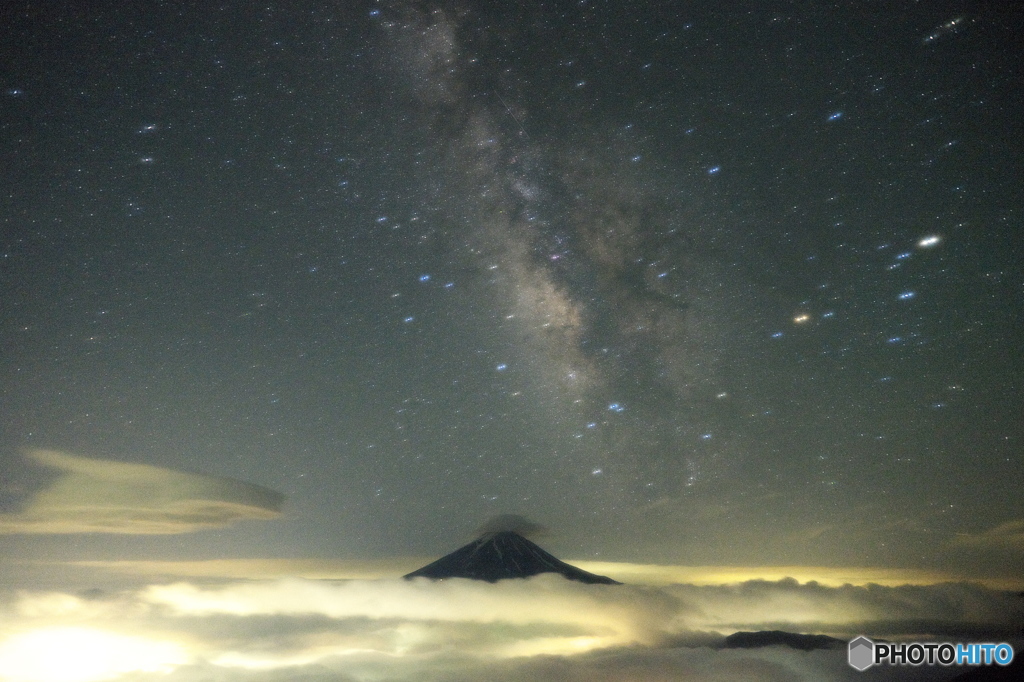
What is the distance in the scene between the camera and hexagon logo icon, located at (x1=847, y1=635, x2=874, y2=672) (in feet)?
93.0

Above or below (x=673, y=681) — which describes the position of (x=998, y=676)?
above

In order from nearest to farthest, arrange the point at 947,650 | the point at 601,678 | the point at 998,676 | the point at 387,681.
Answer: the point at 947,650
the point at 998,676
the point at 387,681
the point at 601,678

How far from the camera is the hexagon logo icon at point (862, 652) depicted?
2836 centimetres

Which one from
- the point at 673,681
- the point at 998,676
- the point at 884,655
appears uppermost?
the point at 884,655

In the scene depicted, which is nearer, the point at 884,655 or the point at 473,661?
the point at 884,655

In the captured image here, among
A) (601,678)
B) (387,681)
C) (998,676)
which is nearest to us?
(998,676)

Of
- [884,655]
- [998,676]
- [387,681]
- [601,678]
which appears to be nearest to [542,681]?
[601,678]

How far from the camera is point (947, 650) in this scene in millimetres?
23906

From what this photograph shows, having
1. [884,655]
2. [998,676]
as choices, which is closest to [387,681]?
[998,676]

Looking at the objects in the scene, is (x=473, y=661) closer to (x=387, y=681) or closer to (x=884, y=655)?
(x=387, y=681)

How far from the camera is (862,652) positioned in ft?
95.7

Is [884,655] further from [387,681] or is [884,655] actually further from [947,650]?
[387,681]

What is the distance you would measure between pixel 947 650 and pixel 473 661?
205 metres

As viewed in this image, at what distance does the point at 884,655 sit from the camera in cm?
2791
